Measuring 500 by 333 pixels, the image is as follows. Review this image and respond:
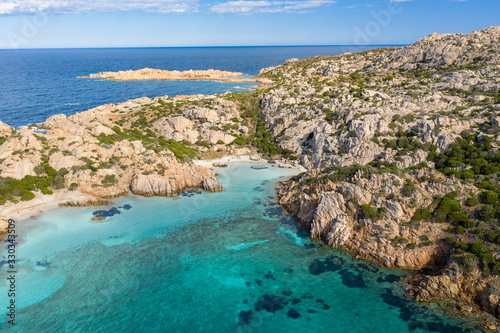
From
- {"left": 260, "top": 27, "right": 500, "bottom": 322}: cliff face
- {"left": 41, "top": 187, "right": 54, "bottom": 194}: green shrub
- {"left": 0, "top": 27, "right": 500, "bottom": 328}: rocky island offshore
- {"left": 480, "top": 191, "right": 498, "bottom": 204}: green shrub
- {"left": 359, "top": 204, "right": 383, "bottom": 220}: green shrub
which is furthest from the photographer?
{"left": 41, "top": 187, "right": 54, "bottom": 194}: green shrub

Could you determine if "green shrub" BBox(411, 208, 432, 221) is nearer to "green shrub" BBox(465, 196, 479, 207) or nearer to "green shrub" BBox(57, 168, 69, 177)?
"green shrub" BBox(465, 196, 479, 207)

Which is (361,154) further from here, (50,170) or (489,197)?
(50,170)

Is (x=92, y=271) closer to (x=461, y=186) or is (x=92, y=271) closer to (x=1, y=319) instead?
(x=1, y=319)

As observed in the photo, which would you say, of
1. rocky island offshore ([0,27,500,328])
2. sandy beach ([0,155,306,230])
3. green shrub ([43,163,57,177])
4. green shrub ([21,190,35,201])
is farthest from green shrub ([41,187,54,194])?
green shrub ([43,163,57,177])

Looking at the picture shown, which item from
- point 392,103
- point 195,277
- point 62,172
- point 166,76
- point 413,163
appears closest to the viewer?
point 195,277

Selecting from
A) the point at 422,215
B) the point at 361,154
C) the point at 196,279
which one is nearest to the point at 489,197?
the point at 422,215

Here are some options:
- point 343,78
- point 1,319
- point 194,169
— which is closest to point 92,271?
point 1,319
